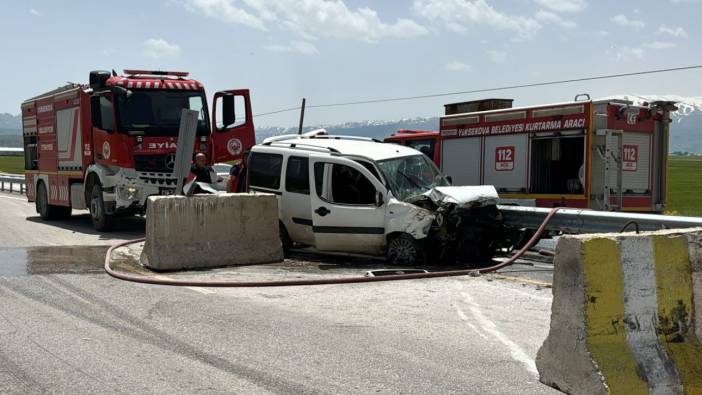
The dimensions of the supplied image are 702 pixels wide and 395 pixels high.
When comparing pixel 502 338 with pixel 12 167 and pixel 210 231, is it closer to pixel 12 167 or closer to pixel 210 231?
pixel 210 231

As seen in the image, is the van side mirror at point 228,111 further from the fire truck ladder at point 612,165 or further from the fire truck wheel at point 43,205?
the fire truck ladder at point 612,165

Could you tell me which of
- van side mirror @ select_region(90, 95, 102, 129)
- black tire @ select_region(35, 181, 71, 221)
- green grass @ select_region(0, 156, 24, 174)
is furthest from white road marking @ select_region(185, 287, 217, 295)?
green grass @ select_region(0, 156, 24, 174)

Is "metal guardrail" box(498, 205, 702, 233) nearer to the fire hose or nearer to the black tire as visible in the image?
the fire hose

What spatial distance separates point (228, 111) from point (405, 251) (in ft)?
22.2

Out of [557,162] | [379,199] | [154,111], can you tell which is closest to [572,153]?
[557,162]

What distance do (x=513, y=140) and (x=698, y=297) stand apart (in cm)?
1017

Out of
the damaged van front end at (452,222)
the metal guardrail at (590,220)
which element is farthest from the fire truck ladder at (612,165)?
the damaged van front end at (452,222)

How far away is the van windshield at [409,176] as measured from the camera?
10.3m

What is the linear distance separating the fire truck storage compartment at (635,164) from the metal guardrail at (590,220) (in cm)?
371

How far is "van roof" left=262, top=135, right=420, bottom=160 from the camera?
10.6 meters

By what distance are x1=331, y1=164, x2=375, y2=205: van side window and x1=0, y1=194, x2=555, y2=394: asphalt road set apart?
198cm

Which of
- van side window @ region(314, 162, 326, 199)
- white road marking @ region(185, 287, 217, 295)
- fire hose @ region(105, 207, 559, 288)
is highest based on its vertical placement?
van side window @ region(314, 162, 326, 199)

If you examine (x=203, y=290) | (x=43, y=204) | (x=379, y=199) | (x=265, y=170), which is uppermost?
(x=265, y=170)

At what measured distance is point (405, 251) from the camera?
995cm
